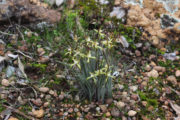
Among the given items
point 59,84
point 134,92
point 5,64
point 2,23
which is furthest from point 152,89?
point 2,23

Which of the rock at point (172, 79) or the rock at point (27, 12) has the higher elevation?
the rock at point (27, 12)

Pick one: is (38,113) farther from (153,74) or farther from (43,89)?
(153,74)

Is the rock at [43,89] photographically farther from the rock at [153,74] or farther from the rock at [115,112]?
the rock at [153,74]

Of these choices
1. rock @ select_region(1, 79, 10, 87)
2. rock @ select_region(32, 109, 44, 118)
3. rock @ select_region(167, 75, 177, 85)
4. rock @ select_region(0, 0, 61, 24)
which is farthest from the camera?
rock @ select_region(0, 0, 61, 24)

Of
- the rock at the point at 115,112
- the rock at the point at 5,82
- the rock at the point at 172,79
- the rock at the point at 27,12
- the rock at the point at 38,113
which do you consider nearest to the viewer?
the rock at the point at 38,113

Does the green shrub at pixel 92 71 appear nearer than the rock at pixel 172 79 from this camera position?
Yes

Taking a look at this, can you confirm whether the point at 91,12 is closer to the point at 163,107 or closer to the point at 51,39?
the point at 51,39

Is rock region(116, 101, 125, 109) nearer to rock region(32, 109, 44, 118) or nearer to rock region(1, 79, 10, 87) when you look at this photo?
rock region(32, 109, 44, 118)

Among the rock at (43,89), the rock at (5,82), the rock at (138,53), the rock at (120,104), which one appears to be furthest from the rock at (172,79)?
the rock at (5,82)

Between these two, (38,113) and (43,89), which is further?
(43,89)

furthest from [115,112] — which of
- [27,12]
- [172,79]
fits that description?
[27,12]

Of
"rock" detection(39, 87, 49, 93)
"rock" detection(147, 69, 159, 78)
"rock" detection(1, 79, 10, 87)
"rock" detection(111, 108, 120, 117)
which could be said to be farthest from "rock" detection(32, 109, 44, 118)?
"rock" detection(147, 69, 159, 78)
